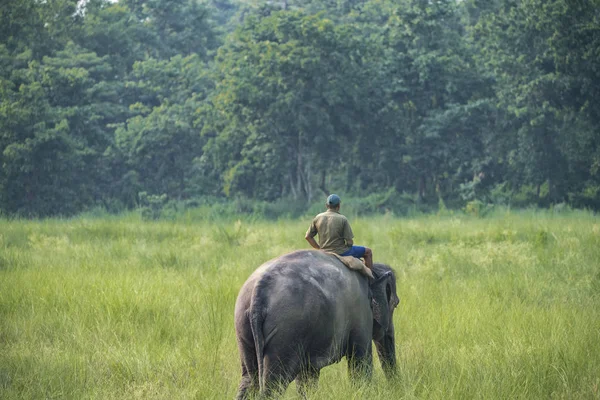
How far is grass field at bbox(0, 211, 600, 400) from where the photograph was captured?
20.4 feet

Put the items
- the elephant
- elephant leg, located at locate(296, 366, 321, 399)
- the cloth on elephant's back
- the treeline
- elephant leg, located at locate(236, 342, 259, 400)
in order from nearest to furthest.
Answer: the elephant → elephant leg, located at locate(236, 342, 259, 400) → elephant leg, located at locate(296, 366, 321, 399) → the cloth on elephant's back → the treeline

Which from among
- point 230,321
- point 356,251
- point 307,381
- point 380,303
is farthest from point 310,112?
point 307,381

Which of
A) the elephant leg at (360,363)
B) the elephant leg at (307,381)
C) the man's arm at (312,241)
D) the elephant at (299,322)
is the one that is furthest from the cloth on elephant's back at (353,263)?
the elephant leg at (307,381)

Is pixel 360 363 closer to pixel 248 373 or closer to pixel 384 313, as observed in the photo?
pixel 384 313

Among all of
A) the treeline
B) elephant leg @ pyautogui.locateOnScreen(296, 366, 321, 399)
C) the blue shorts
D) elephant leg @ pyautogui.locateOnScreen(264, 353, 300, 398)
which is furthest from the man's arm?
the treeline

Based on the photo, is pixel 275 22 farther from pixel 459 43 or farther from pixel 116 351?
pixel 116 351

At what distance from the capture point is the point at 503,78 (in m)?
29.2

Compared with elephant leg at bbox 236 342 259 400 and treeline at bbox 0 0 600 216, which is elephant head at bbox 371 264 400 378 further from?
treeline at bbox 0 0 600 216

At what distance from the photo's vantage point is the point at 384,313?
6.42m

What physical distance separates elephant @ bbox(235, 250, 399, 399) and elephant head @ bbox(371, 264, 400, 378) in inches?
16.9

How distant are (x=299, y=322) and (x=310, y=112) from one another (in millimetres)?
24162

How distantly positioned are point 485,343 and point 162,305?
3471mm

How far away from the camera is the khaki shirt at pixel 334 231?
241 inches

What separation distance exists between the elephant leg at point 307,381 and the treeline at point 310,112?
75.5 ft
